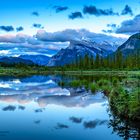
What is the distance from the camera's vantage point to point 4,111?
29.9 meters

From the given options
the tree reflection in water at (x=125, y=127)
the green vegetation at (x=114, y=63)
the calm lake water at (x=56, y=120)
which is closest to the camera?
the tree reflection in water at (x=125, y=127)

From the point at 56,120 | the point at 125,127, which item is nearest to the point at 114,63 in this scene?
the point at 56,120

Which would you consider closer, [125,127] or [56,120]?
[125,127]

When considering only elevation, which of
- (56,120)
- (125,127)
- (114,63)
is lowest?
(56,120)

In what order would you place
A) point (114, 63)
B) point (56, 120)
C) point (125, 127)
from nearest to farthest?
point (125, 127)
point (56, 120)
point (114, 63)

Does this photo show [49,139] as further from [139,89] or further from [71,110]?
[71,110]

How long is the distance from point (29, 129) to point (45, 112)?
24.5ft

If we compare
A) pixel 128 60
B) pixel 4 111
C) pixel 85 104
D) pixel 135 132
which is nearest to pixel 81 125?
pixel 135 132

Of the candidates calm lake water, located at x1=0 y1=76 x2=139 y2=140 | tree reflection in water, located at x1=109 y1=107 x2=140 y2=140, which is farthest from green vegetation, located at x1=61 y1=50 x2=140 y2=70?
tree reflection in water, located at x1=109 y1=107 x2=140 y2=140

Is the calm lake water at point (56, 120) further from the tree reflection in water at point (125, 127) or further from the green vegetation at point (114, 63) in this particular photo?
the green vegetation at point (114, 63)

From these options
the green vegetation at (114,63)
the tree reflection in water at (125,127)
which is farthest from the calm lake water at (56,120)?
the green vegetation at (114,63)

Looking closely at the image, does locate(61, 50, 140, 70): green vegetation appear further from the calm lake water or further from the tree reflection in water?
the tree reflection in water

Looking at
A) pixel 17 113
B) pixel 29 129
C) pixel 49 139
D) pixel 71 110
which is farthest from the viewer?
pixel 71 110

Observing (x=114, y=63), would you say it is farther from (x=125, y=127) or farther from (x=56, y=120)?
(x=125, y=127)
